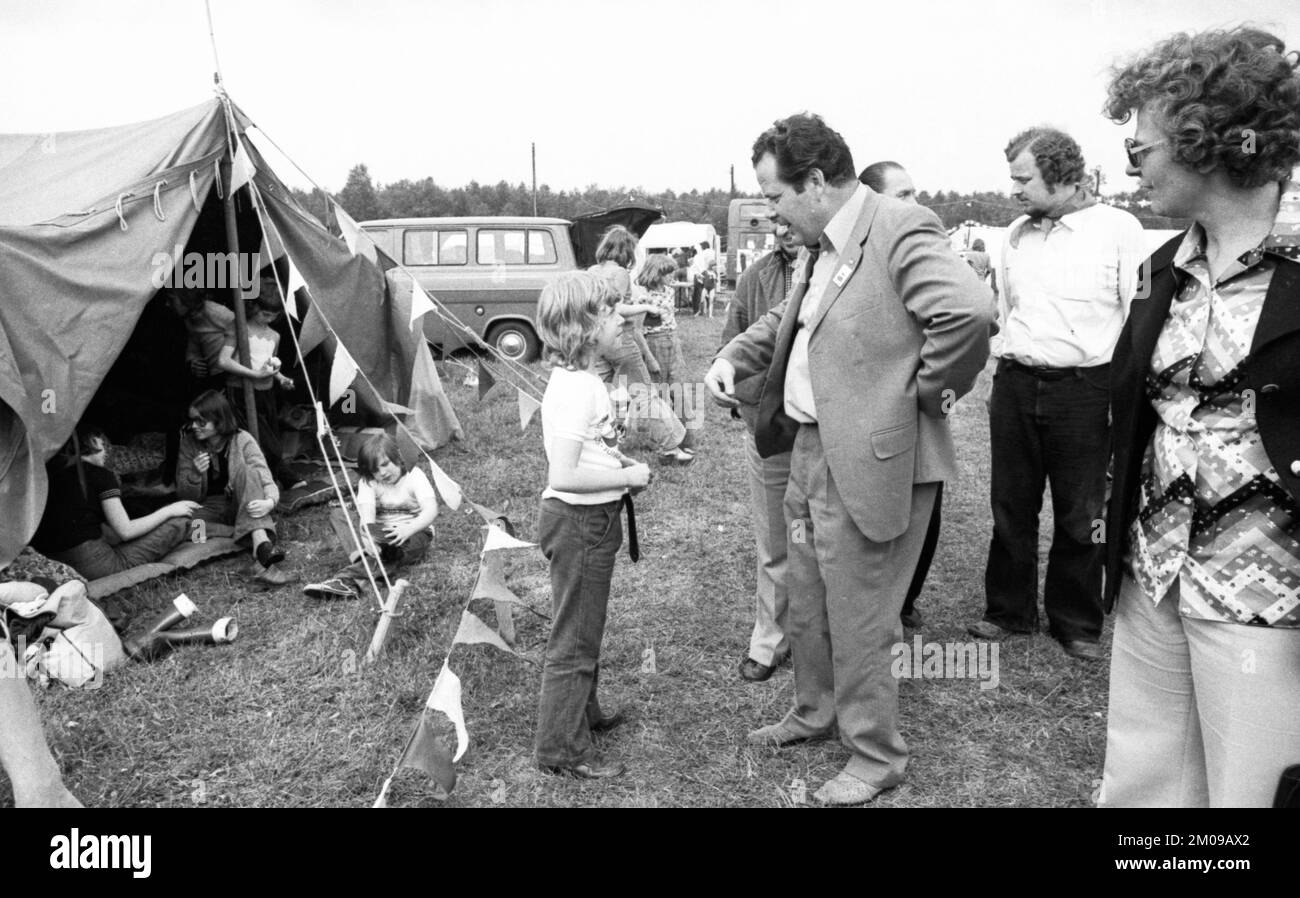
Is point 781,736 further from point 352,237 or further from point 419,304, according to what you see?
point 352,237

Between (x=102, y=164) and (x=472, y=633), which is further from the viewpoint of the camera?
(x=102, y=164)

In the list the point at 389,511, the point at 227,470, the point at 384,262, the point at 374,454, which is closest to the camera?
the point at 374,454

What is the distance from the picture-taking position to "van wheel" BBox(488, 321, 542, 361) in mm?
11250

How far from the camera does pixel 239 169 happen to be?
202 inches

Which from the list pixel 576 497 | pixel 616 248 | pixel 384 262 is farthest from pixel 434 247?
pixel 576 497

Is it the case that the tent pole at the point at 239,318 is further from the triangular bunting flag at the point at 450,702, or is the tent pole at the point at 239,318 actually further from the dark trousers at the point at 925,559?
the dark trousers at the point at 925,559

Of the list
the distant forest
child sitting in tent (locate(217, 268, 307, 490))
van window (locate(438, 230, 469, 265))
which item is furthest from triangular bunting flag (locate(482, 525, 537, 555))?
the distant forest

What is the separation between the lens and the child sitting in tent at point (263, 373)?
5.49 m

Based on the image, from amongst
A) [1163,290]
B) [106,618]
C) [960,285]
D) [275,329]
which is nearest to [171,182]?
[275,329]

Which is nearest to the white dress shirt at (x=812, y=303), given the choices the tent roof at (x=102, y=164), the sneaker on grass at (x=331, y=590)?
the sneaker on grass at (x=331, y=590)

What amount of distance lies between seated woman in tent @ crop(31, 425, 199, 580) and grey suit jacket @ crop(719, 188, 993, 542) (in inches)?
143

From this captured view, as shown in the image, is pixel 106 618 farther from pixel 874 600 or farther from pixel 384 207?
pixel 384 207

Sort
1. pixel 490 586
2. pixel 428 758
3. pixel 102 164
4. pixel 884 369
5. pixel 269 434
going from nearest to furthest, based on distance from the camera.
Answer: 1. pixel 884 369
2. pixel 428 758
3. pixel 490 586
4. pixel 102 164
5. pixel 269 434

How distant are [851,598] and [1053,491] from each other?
1.57 metres
